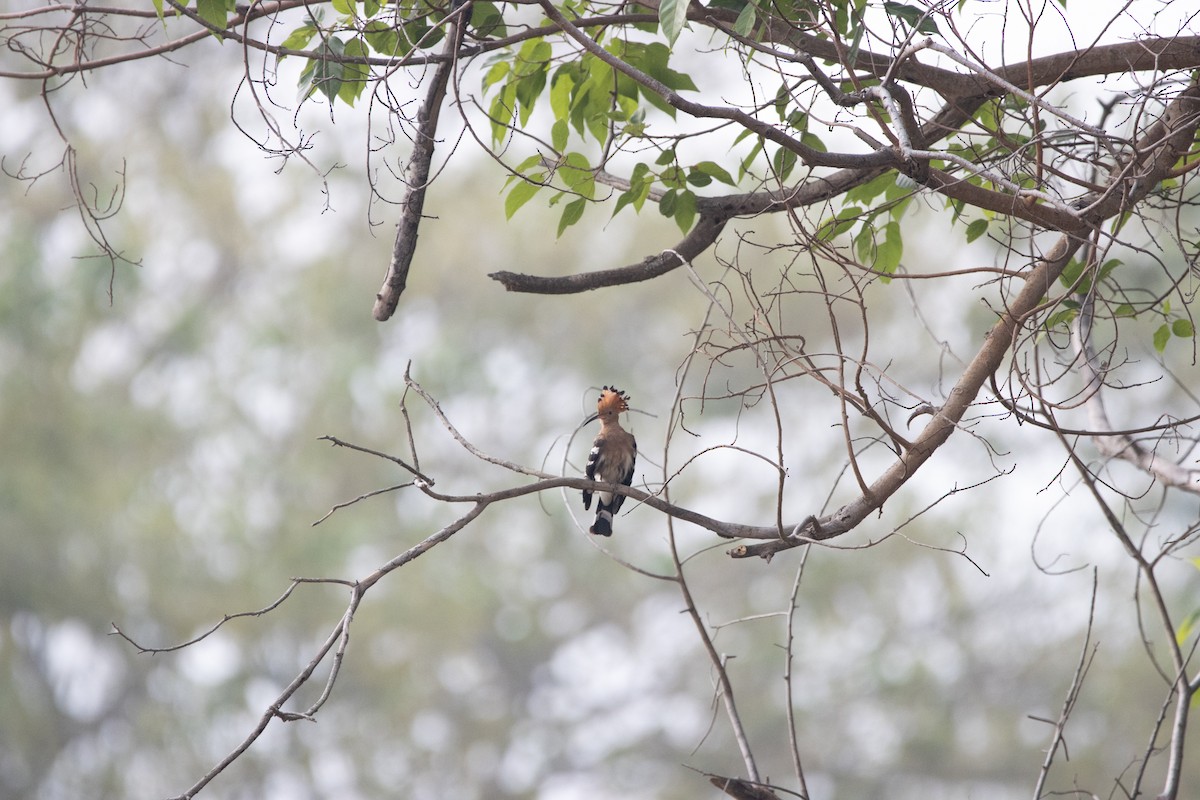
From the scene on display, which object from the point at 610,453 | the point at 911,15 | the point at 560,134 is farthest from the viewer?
the point at 610,453

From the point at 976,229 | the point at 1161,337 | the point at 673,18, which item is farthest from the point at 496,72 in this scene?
the point at 1161,337

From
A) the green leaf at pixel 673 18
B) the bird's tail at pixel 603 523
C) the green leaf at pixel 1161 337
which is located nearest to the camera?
the green leaf at pixel 673 18

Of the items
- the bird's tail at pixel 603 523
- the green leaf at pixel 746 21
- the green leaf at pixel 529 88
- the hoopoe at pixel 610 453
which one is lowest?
the green leaf at pixel 746 21

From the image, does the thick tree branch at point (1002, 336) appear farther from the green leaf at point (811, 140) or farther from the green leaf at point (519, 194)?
the green leaf at point (519, 194)

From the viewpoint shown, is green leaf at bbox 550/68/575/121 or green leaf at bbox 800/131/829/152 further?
green leaf at bbox 550/68/575/121

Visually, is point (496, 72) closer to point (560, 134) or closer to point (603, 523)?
point (560, 134)

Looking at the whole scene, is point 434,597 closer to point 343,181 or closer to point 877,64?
point 343,181

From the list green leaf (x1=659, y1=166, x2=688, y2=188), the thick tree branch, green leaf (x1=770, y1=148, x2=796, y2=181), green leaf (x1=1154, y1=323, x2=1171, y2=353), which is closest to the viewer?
the thick tree branch

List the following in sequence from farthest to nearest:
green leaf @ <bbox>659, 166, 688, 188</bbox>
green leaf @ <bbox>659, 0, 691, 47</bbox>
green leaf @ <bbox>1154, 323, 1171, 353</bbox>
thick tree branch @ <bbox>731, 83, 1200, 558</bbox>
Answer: green leaf @ <bbox>1154, 323, 1171, 353</bbox> < green leaf @ <bbox>659, 166, 688, 188</bbox> < thick tree branch @ <bbox>731, 83, 1200, 558</bbox> < green leaf @ <bbox>659, 0, 691, 47</bbox>

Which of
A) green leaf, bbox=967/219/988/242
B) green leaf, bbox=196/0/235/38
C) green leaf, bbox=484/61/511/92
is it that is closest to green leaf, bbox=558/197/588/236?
green leaf, bbox=484/61/511/92

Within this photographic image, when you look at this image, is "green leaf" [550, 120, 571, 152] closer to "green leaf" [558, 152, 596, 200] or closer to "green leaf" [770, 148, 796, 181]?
"green leaf" [558, 152, 596, 200]

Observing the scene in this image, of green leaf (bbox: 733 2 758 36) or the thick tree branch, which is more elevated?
green leaf (bbox: 733 2 758 36)

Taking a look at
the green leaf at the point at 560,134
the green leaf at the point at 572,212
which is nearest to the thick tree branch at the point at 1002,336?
the green leaf at the point at 572,212

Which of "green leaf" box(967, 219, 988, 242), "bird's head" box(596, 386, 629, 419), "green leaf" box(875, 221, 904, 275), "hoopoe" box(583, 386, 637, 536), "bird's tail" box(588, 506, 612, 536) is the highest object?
"bird's head" box(596, 386, 629, 419)
